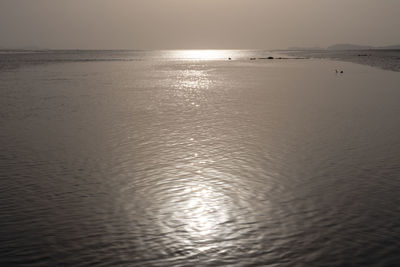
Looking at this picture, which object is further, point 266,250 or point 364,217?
point 364,217

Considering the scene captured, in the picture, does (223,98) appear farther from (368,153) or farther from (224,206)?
(224,206)

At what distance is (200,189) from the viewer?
16.0 m

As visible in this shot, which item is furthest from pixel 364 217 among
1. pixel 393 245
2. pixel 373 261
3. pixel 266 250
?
pixel 266 250

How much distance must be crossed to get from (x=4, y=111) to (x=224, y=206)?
2750 centimetres

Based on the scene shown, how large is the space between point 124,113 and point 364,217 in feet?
81.1

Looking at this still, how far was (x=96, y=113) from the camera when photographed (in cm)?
3500

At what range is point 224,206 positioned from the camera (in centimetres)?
1434

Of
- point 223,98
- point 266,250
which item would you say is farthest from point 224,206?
point 223,98

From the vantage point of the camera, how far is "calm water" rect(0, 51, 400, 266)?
11.5 meters

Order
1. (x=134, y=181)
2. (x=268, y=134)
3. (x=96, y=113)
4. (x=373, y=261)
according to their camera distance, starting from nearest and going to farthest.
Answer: (x=373, y=261) < (x=134, y=181) < (x=268, y=134) < (x=96, y=113)

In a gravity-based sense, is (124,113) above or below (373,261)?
above

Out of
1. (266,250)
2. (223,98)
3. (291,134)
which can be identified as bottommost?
(266,250)

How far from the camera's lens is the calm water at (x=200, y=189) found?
1145cm

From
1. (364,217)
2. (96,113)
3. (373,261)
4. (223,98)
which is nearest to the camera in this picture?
(373,261)
